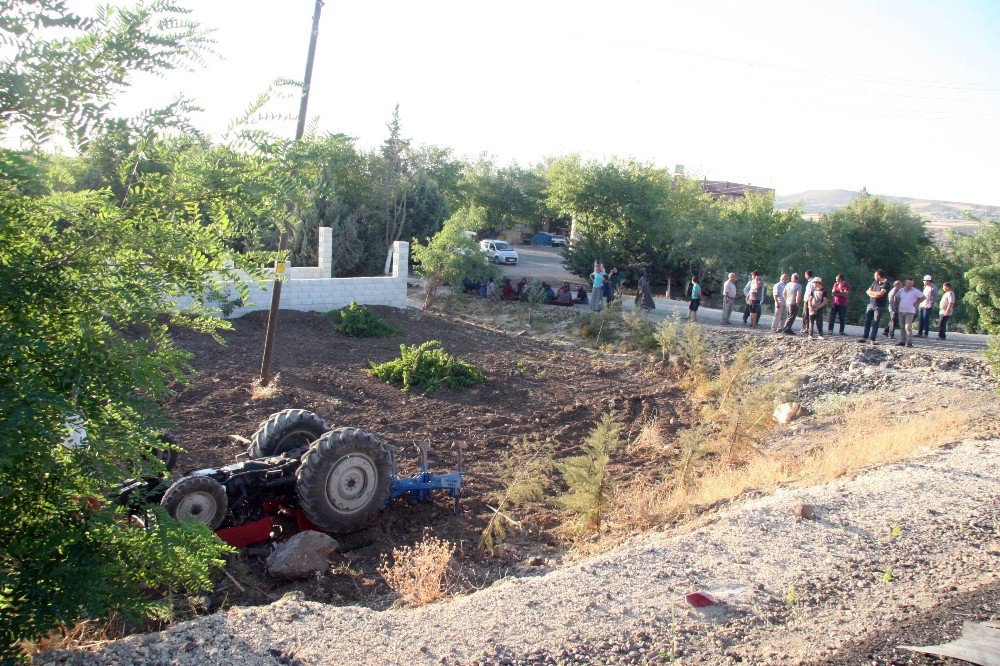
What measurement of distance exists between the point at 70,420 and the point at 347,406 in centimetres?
844

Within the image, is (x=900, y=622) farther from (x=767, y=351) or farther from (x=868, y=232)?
(x=868, y=232)

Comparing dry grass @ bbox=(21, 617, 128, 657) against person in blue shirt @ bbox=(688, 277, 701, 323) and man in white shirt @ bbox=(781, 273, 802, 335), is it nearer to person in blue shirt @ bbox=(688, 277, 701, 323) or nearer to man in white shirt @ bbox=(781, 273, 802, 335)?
man in white shirt @ bbox=(781, 273, 802, 335)

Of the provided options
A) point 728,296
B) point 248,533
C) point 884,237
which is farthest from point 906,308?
point 884,237

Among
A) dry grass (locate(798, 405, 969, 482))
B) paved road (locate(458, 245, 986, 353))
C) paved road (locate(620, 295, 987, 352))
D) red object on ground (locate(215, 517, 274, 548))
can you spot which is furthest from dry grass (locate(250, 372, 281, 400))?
paved road (locate(458, 245, 986, 353))

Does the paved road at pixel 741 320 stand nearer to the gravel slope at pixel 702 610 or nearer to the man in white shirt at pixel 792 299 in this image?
the man in white shirt at pixel 792 299

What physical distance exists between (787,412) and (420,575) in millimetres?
8966

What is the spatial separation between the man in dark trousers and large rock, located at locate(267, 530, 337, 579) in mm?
13255

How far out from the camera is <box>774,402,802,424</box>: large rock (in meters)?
13.0

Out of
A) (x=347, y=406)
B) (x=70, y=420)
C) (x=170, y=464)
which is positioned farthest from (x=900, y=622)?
(x=347, y=406)

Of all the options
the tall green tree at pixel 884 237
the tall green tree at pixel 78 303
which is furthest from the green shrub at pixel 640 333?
the tall green tree at pixel 884 237

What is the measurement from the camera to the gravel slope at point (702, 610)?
455 cm

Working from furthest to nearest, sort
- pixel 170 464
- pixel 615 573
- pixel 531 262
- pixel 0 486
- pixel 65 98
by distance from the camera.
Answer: pixel 531 262, pixel 170 464, pixel 615 573, pixel 65 98, pixel 0 486

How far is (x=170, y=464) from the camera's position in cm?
804

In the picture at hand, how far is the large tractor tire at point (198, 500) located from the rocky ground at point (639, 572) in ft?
2.13
